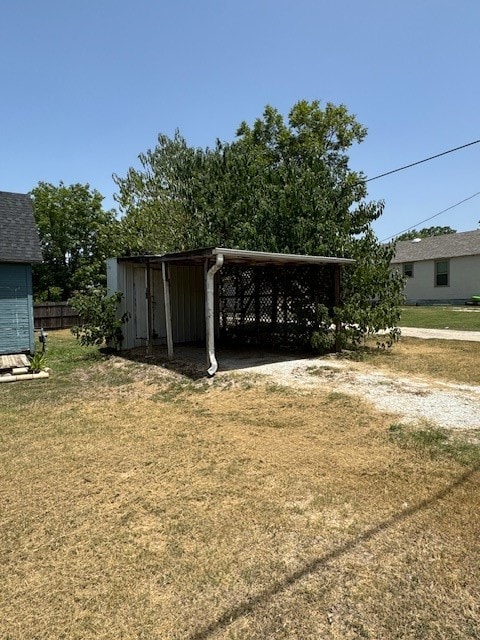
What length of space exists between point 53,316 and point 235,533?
612 inches

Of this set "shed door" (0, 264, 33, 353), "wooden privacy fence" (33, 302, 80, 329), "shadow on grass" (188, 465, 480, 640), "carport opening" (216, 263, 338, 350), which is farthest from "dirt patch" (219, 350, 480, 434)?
"wooden privacy fence" (33, 302, 80, 329)

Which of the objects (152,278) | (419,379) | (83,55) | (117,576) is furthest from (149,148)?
(117,576)

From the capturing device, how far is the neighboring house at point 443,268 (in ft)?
73.8

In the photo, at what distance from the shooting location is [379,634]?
5.48 ft

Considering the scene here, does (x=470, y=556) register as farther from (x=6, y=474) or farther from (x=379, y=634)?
(x=6, y=474)

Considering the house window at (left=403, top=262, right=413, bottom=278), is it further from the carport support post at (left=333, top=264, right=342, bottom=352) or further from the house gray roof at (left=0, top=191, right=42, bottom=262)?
the house gray roof at (left=0, top=191, right=42, bottom=262)

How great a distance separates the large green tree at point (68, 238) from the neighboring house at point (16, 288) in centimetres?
1061

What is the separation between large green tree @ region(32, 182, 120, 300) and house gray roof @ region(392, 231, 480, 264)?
16393 millimetres

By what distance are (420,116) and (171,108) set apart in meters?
7.90

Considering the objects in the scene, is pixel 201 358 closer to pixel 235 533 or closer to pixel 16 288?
pixel 16 288

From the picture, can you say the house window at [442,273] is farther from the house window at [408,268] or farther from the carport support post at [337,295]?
the carport support post at [337,295]

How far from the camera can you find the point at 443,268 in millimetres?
23719

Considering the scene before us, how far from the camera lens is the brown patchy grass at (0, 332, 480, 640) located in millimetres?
1786

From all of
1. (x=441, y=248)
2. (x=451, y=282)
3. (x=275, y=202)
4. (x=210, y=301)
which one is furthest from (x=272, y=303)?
(x=441, y=248)
